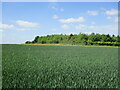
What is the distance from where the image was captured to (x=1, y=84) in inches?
182

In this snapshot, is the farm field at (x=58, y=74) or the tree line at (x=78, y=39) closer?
the farm field at (x=58, y=74)

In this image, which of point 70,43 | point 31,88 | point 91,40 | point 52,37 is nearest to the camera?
point 31,88

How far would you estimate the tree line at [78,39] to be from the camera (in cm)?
3441

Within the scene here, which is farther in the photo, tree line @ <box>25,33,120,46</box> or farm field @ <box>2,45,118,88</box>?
tree line @ <box>25,33,120,46</box>

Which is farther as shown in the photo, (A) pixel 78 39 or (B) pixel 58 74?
(A) pixel 78 39

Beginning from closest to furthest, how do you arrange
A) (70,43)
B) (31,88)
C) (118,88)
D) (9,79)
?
(31,88) → (118,88) → (9,79) → (70,43)

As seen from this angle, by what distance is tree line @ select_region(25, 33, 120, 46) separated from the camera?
3441 cm

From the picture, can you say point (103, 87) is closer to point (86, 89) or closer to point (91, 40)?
point (86, 89)

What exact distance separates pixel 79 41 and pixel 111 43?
9160 mm

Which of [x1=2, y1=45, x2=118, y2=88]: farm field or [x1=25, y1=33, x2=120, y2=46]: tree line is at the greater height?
[x1=25, y1=33, x2=120, y2=46]: tree line

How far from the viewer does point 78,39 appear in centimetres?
3984

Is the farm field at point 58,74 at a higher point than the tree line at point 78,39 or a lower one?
lower

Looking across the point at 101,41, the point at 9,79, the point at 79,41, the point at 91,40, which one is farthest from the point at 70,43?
the point at 9,79

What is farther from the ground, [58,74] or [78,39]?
[78,39]
